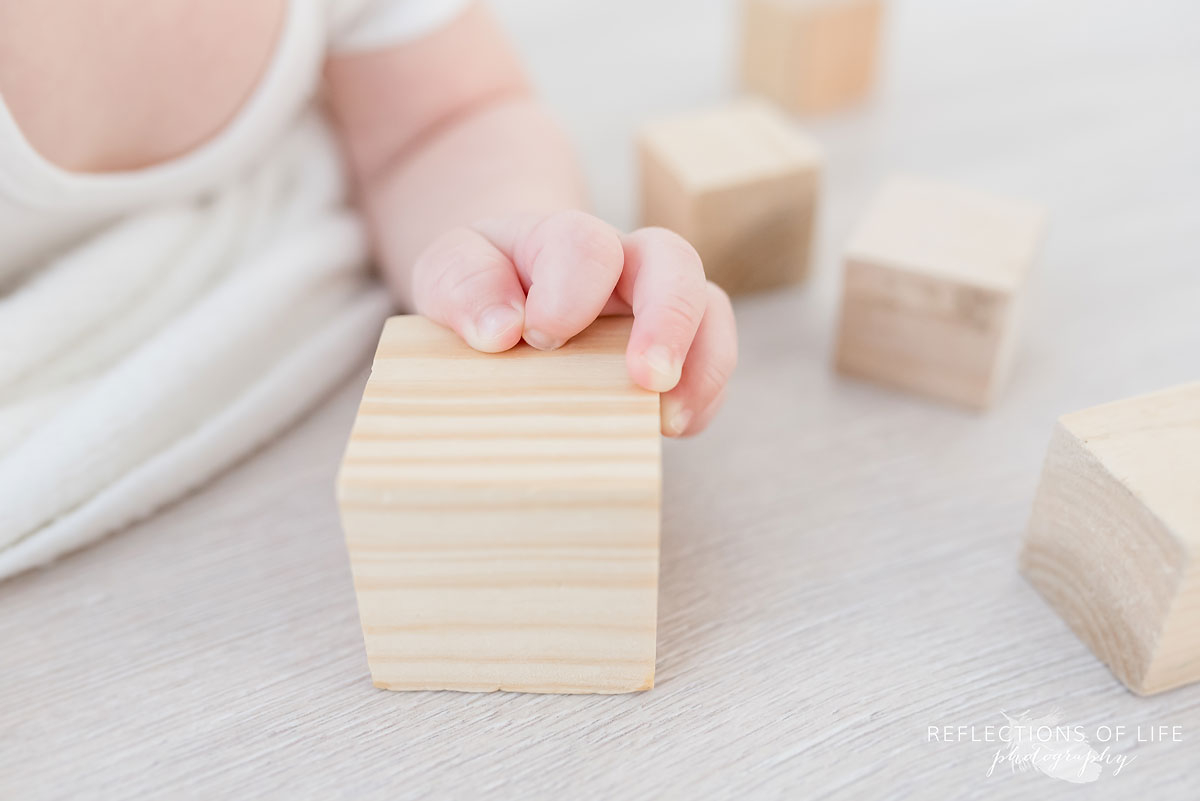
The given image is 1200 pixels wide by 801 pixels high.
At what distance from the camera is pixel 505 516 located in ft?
1.27

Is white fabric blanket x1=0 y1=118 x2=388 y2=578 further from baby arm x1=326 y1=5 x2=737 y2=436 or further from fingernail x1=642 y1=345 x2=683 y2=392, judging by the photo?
fingernail x1=642 y1=345 x2=683 y2=392

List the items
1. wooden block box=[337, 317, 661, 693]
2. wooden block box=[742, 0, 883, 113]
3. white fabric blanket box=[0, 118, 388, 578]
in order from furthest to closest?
wooden block box=[742, 0, 883, 113]
white fabric blanket box=[0, 118, 388, 578]
wooden block box=[337, 317, 661, 693]

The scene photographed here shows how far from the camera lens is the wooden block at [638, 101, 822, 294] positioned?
69cm

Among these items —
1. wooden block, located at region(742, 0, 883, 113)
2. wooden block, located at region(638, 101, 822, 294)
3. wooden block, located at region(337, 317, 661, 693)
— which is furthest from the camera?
wooden block, located at region(742, 0, 883, 113)

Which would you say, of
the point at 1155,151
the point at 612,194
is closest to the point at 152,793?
the point at 612,194

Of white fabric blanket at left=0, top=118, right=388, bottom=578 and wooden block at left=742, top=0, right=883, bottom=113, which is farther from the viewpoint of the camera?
wooden block at left=742, top=0, right=883, bottom=113

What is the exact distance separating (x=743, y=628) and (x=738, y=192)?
328mm

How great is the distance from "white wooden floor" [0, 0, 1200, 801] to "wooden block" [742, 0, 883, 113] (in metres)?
0.30

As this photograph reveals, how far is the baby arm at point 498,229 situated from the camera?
45 cm

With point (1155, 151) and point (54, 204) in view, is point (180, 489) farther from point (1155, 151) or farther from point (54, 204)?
point (1155, 151)

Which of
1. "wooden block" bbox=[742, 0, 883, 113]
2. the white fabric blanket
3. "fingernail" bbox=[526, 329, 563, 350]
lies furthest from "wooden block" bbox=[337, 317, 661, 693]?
"wooden block" bbox=[742, 0, 883, 113]

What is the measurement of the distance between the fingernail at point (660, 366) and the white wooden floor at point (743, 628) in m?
0.13

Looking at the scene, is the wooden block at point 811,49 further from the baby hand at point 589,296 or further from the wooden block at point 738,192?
the baby hand at point 589,296

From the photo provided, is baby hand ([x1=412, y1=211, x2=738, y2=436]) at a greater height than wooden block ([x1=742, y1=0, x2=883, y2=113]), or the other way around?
baby hand ([x1=412, y1=211, x2=738, y2=436])
